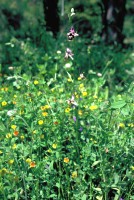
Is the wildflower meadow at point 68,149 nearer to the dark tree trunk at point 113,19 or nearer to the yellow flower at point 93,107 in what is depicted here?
the yellow flower at point 93,107

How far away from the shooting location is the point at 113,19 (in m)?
4.80

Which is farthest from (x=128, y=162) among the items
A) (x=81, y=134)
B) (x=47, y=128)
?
(x=47, y=128)

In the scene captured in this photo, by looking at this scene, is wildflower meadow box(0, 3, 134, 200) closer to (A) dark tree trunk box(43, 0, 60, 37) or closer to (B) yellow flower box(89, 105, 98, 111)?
(B) yellow flower box(89, 105, 98, 111)

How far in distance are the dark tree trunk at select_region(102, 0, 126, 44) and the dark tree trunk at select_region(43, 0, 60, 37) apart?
642 mm

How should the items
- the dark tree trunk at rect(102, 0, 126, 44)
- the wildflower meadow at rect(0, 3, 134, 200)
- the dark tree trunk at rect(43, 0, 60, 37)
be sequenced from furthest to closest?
the dark tree trunk at rect(102, 0, 126, 44), the dark tree trunk at rect(43, 0, 60, 37), the wildflower meadow at rect(0, 3, 134, 200)

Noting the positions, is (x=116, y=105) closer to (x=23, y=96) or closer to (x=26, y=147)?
(x=26, y=147)

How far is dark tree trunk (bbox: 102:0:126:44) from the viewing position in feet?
15.4

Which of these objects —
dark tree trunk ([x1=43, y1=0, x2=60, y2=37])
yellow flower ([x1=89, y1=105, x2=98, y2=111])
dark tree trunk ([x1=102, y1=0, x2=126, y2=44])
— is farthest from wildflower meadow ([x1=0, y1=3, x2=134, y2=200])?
dark tree trunk ([x1=102, y1=0, x2=126, y2=44])

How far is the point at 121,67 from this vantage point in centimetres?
430

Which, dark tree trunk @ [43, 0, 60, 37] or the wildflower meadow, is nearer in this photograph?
the wildflower meadow


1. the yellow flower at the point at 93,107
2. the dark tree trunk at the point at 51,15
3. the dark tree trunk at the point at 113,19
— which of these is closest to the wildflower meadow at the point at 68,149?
the yellow flower at the point at 93,107

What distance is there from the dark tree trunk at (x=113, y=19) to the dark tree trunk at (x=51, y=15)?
2.11ft

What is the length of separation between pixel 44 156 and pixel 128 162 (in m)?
0.56

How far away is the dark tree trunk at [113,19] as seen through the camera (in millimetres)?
4689
